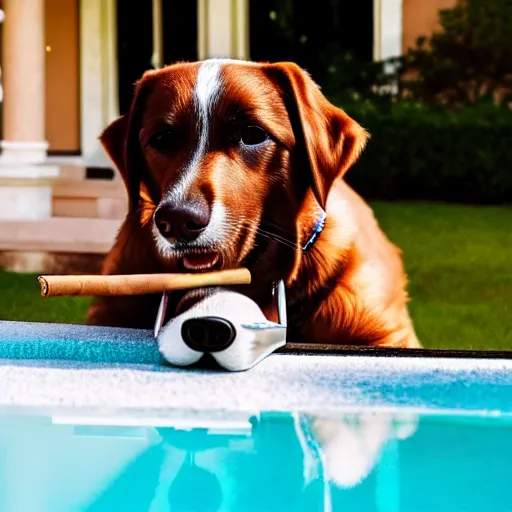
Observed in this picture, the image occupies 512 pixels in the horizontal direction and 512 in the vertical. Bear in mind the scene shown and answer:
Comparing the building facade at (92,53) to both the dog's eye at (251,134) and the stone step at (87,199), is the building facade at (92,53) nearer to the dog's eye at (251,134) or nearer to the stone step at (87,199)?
the stone step at (87,199)

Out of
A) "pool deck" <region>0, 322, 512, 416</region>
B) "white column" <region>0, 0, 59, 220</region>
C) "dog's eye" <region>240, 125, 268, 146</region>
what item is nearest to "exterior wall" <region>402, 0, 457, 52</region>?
"dog's eye" <region>240, 125, 268, 146</region>

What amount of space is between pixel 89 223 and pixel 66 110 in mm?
517

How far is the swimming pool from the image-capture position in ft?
10.8

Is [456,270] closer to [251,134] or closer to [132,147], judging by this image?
[251,134]

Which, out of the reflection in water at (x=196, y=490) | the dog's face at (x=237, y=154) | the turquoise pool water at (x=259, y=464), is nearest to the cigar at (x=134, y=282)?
the dog's face at (x=237, y=154)

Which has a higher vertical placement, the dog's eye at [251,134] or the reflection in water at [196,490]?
the dog's eye at [251,134]

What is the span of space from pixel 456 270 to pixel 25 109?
206 centimetres

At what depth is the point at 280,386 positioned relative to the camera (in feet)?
12.5

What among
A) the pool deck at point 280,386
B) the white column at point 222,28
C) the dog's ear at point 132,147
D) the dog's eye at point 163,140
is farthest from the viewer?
the white column at point 222,28

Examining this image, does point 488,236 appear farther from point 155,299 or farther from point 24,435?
point 24,435

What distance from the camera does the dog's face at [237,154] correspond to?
394 centimetres

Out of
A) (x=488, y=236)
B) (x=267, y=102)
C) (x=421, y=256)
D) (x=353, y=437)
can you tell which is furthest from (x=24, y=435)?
(x=488, y=236)

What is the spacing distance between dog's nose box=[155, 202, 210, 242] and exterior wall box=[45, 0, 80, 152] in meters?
0.78

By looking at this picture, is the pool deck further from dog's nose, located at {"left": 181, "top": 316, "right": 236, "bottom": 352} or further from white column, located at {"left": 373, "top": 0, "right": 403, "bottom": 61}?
white column, located at {"left": 373, "top": 0, "right": 403, "bottom": 61}
